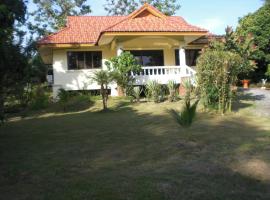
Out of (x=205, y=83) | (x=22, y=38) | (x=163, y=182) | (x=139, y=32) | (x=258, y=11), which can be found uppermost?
(x=258, y=11)

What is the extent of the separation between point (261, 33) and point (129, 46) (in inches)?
366

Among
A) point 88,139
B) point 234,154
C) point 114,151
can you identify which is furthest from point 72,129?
point 234,154

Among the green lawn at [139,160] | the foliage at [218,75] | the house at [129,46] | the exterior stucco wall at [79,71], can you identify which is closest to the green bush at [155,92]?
the house at [129,46]

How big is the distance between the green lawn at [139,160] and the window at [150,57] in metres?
13.0

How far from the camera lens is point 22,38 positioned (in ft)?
31.2

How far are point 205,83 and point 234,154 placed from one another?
21.9 feet

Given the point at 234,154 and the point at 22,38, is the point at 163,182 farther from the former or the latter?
the point at 22,38

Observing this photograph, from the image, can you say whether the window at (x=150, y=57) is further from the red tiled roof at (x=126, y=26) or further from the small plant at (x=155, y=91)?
the small plant at (x=155, y=91)

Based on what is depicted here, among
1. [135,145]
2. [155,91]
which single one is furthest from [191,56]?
[135,145]

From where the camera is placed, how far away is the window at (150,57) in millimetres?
26259

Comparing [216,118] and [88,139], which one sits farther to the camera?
[216,118]

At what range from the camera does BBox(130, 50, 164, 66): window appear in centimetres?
2626

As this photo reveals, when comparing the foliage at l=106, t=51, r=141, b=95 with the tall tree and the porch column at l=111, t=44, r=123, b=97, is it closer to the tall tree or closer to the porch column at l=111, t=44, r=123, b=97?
the porch column at l=111, t=44, r=123, b=97

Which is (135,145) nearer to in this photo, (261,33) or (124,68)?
(124,68)
